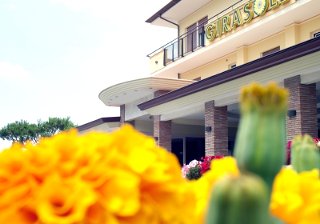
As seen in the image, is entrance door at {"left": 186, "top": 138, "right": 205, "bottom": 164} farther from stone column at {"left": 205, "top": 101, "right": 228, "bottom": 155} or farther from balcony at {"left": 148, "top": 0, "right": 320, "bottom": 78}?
stone column at {"left": 205, "top": 101, "right": 228, "bottom": 155}

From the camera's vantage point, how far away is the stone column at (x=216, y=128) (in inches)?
603

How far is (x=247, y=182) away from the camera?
69 cm

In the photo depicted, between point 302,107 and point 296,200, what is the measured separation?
449 inches

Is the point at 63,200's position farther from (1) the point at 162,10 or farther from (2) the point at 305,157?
(1) the point at 162,10

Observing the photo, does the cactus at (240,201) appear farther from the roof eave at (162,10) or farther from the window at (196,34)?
the roof eave at (162,10)

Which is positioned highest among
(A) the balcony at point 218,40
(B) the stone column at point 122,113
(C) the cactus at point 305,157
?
(A) the balcony at point 218,40

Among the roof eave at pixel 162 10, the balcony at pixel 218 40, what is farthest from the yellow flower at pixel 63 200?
the roof eave at pixel 162 10

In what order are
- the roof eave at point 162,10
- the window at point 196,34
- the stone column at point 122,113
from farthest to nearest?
1. the roof eave at point 162,10
2. the stone column at point 122,113
3. the window at point 196,34

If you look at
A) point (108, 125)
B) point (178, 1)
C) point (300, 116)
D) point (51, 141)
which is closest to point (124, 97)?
point (108, 125)

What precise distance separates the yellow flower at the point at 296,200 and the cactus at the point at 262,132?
0.09 m

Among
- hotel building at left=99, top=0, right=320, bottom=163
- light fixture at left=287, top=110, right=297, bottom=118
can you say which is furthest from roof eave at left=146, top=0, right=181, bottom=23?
light fixture at left=287, top=110, right=297, bottom=118

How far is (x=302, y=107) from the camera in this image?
39.1 feet

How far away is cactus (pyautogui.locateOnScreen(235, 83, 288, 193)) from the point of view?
0.85m

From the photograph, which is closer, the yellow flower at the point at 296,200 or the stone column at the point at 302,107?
the yellow flower at the point at 296,200
